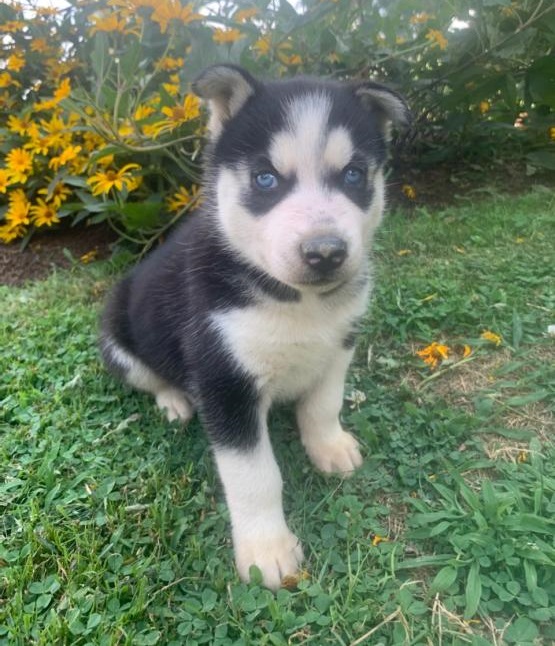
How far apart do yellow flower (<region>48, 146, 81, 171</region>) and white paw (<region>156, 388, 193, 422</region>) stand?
2.31m

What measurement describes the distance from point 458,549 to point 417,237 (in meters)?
2.94

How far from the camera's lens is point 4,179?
467 centimetres

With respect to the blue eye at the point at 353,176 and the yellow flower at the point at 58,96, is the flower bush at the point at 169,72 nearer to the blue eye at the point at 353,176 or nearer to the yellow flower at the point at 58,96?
the yellow flower at the point at 58,96

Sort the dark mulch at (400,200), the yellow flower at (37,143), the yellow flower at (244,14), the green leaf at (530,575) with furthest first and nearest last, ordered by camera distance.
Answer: the dark mulch at (400,200) < the yellow flower at (37,143) < the yellow flower at (244,14) < the green leaf at (530,575)

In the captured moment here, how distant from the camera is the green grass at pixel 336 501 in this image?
1.85m

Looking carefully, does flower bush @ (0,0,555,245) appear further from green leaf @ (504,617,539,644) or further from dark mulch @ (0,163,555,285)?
green leaf @ (504,617,539,644)

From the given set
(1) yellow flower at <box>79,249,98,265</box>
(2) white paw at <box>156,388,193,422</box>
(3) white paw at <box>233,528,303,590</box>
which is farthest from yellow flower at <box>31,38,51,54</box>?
(3) white paw at <box>233,528,303,590</box>

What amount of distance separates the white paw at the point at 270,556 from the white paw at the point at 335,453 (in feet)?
1.42

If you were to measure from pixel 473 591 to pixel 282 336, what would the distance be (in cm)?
108

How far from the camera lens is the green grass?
1854 millimetres

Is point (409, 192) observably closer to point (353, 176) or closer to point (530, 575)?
point (353, 176)

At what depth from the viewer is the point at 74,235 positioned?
5.16m

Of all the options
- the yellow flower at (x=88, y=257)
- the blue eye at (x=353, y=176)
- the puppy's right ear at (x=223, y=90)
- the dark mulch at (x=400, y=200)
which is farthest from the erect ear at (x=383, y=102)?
the yellow flower at (x=88, y=257)

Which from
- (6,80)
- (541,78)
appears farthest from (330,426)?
(6,80)
